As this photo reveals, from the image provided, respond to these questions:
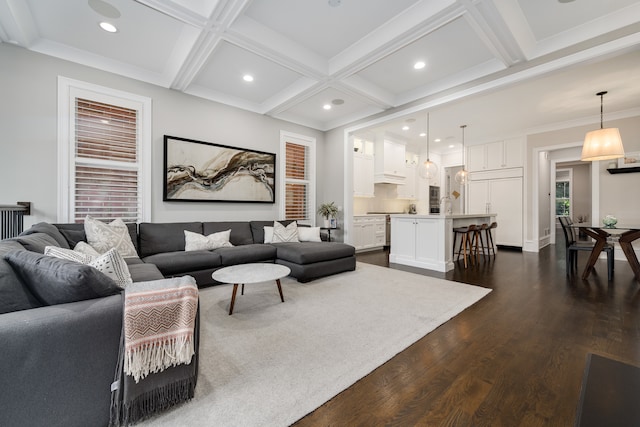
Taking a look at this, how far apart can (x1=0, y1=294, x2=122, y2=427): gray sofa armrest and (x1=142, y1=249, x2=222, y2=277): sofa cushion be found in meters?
2.01

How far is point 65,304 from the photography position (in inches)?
47.8

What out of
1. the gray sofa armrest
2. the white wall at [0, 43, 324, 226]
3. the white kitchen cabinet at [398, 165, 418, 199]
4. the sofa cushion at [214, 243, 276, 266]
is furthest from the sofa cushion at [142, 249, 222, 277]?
the white kitchen cabinet at [398, 165, 418, 199]

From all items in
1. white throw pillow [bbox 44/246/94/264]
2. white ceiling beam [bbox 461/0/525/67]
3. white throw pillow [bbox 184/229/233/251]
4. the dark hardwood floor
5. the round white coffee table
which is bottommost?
the dark hardwood floor

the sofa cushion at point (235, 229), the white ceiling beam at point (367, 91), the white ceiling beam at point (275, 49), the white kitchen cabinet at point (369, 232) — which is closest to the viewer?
the white ceiling beam at point (275, 49)

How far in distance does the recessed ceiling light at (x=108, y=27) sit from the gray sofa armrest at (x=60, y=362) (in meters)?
3.17

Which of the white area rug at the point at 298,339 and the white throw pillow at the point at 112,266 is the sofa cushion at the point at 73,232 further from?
the white throw pillow at the point at 112,266

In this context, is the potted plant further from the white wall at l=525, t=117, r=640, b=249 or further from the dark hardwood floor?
the white wall at l=525, t=117, r=640, b=249

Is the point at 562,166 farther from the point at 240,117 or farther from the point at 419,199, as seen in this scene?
the point at 240,117

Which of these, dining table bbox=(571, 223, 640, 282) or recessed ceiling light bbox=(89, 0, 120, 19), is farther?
dining table bbox=(571, 223, 640, 282)

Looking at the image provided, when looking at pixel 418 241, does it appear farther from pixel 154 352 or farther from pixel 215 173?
pixel 154 352

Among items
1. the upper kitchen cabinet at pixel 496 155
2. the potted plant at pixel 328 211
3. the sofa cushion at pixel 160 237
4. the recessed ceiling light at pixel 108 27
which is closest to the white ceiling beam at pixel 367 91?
the potted plant at pixel 328 211

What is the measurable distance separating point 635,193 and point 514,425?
6.43 metres

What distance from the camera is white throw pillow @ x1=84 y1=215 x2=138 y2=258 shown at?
3.05 m

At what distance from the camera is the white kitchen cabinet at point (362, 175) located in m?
6.49
